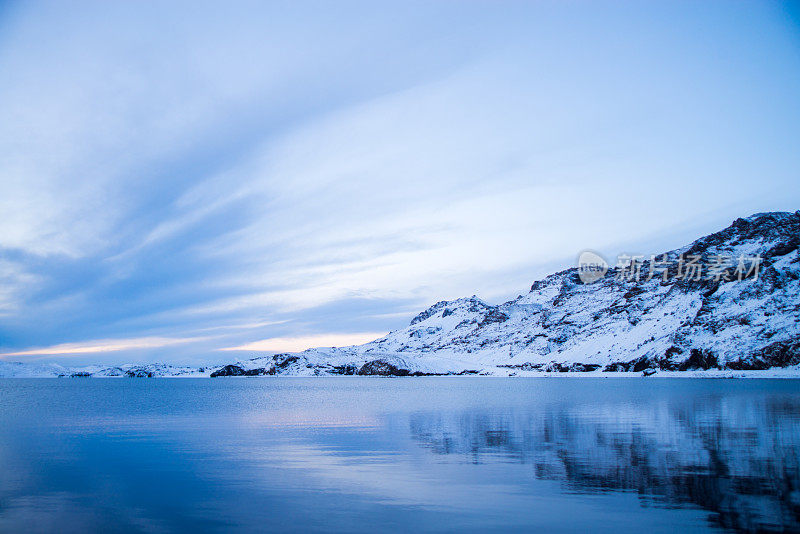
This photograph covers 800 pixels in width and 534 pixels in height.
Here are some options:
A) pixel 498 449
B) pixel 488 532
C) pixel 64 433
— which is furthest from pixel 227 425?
pixel 488 532

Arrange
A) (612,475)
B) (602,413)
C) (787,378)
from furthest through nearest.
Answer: (787,378) < (602,413) < (612,475)

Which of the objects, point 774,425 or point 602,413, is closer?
point 774,425

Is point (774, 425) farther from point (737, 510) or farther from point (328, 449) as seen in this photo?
point (328, 449)

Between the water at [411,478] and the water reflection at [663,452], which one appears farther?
the water reflection at [663,452]

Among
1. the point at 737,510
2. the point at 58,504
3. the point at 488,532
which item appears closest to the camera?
the point at 488,532

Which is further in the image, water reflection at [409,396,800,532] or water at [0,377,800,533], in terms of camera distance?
water reflection at [409,396,800,532]

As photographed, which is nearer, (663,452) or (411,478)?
(411,478)

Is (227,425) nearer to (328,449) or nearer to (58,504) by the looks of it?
(328,449)

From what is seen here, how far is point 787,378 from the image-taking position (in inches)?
6230

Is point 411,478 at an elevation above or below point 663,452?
above

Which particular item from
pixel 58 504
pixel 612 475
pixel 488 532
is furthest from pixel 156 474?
pixel 612 475

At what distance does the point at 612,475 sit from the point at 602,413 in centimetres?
3526

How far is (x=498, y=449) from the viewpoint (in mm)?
32875

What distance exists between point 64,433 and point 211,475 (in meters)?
25.0
